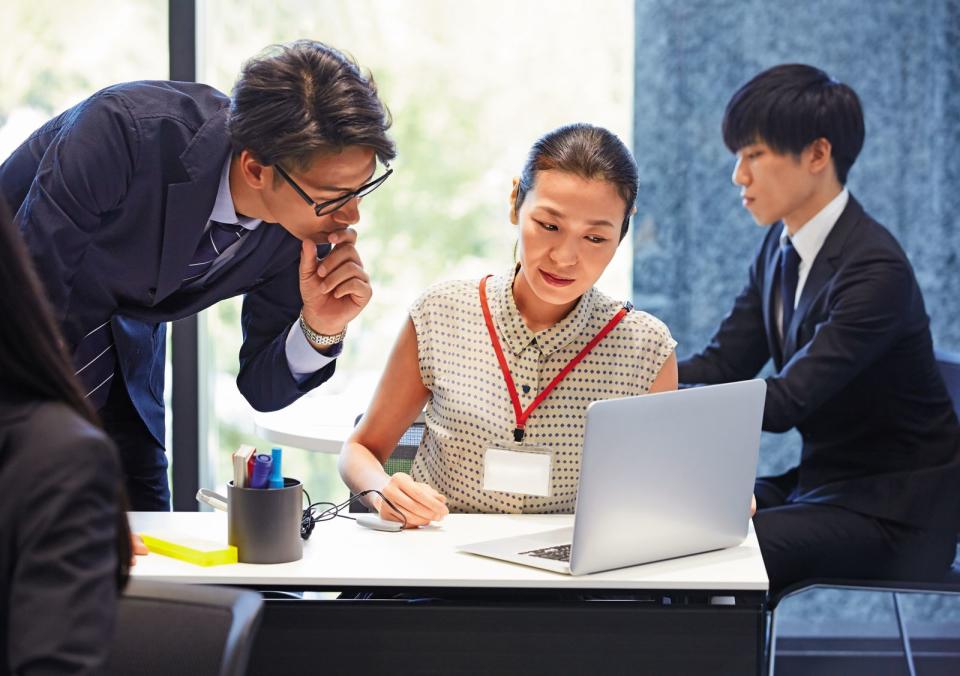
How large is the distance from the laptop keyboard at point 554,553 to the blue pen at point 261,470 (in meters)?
0.40

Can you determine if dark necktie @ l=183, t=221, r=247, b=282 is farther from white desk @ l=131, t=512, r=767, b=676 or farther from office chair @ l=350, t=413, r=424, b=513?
white desk @ l=131, t=512, r=767, b=676

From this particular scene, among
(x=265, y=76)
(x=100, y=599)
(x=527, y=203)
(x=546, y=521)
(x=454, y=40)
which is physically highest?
(x=454, y=40)

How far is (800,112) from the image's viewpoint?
2844 millimetres

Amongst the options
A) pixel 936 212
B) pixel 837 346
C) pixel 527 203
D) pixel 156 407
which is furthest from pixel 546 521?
pixel 936 212

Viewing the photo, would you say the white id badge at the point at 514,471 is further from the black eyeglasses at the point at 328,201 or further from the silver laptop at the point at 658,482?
the black eyeglasses at the point at 328,201

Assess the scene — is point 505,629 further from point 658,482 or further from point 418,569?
point 658,482

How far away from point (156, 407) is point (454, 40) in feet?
5.80

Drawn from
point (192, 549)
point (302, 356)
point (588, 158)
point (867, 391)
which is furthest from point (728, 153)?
point (192, 549)

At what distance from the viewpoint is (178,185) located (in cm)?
193

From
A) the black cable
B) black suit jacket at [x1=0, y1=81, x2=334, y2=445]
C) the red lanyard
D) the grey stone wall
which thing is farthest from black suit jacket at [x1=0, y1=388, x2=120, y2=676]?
the grey stone wall

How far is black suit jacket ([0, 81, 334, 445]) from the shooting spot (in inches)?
71.6

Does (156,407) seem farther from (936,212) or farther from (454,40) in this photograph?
(936,212)

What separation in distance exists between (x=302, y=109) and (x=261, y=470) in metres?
0.59

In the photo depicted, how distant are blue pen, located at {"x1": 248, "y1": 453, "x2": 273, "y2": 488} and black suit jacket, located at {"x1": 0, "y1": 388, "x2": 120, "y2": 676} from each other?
26.9 inches
